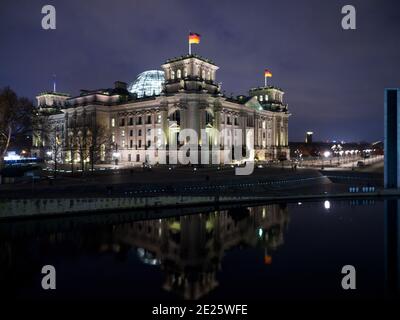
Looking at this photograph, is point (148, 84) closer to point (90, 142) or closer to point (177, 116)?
point (177, 116)

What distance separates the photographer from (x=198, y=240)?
29219 mm

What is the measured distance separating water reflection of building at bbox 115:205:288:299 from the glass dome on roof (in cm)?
7644

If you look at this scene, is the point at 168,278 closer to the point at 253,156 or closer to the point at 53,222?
the point at 53,222

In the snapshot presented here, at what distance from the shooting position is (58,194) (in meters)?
36.2

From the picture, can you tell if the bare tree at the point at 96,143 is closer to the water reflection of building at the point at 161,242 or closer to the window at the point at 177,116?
the window at the point at 177,116

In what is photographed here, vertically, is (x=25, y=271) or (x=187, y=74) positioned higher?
(x=187, y=74)

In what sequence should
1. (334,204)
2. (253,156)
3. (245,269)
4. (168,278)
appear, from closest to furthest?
(168,278) → (245,269) → (334,204) → (253,156)

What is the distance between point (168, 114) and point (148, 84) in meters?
31.3

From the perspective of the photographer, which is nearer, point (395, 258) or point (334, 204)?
point (395, 258)

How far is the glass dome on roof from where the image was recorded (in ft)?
352

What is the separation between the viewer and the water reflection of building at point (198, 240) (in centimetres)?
2100

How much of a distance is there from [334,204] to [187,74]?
5300cm

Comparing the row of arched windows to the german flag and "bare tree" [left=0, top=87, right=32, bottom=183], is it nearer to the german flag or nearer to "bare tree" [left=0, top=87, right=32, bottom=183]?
the german flag
